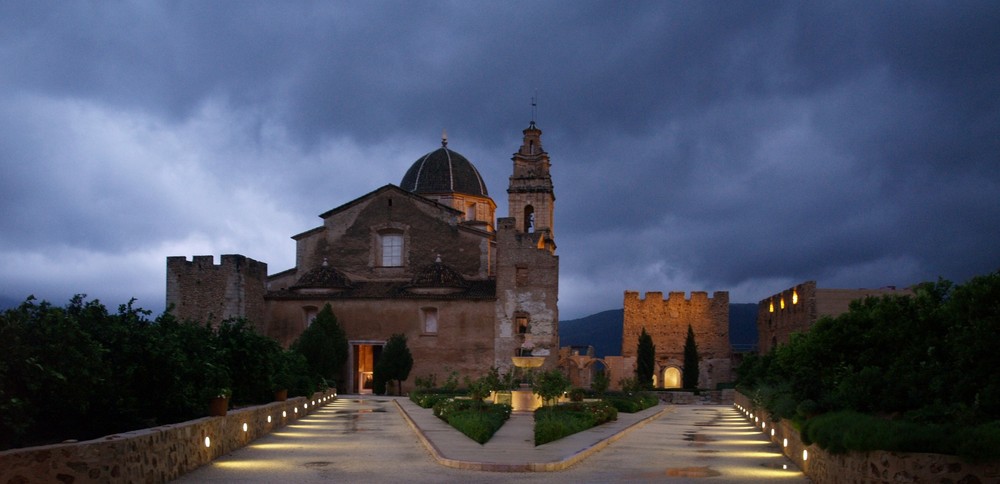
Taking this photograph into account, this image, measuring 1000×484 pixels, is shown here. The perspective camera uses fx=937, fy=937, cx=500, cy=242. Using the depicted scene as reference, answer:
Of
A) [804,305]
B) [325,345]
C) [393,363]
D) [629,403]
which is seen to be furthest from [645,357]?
[629,403]

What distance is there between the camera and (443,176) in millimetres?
53812

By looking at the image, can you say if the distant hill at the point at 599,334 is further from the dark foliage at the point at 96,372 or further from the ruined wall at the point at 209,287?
the dark foliage at the point at 96,372

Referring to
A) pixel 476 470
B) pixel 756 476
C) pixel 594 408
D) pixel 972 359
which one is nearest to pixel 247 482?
pixel 476 470

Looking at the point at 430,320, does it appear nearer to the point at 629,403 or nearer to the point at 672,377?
the point at 629,403

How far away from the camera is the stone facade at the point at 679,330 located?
52.5 m

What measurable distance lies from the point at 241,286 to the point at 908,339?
33.7 metres

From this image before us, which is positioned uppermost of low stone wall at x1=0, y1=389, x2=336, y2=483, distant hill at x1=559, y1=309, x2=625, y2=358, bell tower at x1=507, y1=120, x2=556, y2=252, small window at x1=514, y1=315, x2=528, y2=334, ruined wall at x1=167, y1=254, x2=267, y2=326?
bell tower at x1=507, y1=120, x2=556, y2=252

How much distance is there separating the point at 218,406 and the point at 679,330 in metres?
41.1

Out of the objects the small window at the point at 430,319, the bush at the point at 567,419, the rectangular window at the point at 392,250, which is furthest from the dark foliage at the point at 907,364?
the rectangular window at the point at 392,250

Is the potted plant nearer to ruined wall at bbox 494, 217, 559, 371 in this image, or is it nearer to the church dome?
ruined wall at bbox 494, 217, 559, 371

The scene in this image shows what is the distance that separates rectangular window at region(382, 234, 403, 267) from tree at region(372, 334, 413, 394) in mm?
5950

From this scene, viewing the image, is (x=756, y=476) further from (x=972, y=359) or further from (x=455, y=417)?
(x=455, y=417)

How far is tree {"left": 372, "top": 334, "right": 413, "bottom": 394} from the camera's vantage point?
4075cm

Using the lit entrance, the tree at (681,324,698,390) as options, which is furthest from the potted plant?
the tree at (681,324,698,390)
